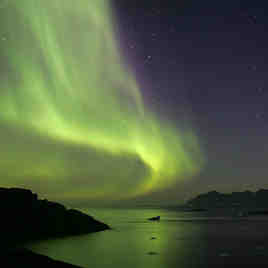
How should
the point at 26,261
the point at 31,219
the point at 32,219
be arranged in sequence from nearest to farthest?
the point at 26,261 < the point at 31,219 < the point at 32,219

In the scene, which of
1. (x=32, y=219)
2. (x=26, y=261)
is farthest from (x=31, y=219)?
(x=26, y=261)

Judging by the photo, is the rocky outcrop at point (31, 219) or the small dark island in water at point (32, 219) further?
the rocky outcrop at point (31, 219)

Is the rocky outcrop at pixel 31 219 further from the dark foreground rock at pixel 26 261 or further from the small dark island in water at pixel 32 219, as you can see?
the dark foreground rock at pixel 26 261

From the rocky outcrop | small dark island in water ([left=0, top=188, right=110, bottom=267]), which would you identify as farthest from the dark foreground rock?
the rocky outcrop

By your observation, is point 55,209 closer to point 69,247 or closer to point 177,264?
point 69,247

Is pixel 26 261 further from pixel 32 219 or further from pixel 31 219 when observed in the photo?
pixel 32 219

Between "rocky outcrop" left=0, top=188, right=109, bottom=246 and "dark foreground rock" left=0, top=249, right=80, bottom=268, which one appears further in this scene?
"rocky outcrop" left=0, top=188, right=109, bottom=246

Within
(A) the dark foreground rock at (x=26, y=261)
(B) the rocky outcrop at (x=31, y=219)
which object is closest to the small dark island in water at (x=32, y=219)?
(B) the rocky outcrop at (x=31, y=219)

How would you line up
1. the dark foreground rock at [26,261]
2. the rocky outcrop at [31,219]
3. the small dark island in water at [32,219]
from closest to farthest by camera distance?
the dark foreground rock at [26,261] → the small dark island in water at [32,219] → the rocky outcrop at [31,219]

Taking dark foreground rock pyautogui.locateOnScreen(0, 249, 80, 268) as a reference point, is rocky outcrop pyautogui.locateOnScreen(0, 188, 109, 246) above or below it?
above

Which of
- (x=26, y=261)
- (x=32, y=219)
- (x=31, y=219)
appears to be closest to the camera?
(x=26, y=261)

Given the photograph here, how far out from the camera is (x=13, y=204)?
64625mm

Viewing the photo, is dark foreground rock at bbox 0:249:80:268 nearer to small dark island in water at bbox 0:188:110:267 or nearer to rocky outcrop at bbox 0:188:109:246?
small dark island in water at bbox 0:188:110:267

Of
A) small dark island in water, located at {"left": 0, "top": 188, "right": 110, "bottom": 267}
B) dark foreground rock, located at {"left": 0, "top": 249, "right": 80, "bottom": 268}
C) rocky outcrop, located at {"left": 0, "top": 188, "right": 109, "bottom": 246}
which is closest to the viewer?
dark foreground rock, located at {"left": 0, "top": 249, "right": 80, "bottom": 268}
